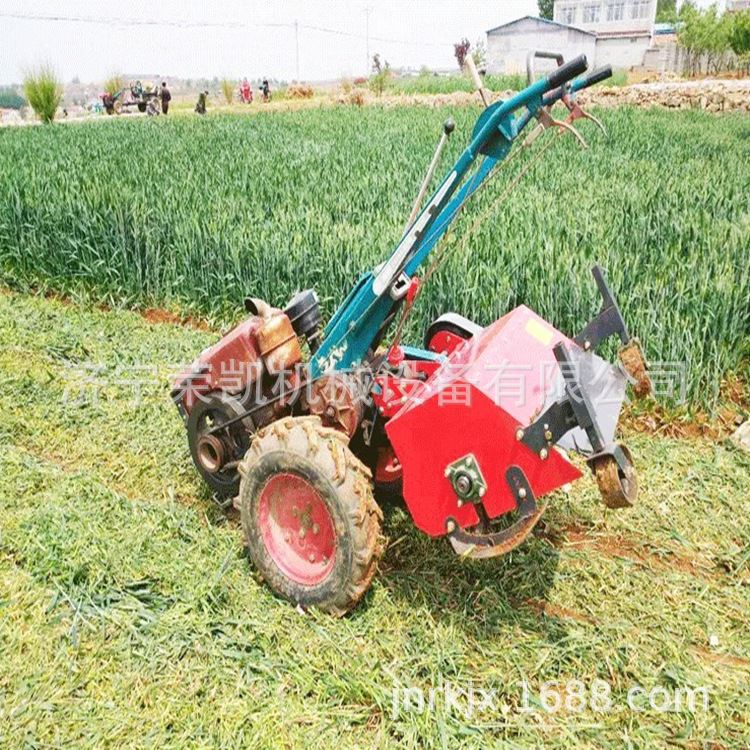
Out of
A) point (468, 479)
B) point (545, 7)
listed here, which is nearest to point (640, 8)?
point (545, 7)

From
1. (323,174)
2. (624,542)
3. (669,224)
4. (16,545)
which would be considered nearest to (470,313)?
(624,542)

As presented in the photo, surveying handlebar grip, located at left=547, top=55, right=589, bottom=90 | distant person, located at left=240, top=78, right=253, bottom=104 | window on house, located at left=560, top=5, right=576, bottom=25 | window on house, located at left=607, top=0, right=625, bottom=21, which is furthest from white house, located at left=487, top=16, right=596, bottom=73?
handlebar grip, located at left=547, top=55, right=589, bottom=90

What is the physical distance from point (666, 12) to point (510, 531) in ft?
385

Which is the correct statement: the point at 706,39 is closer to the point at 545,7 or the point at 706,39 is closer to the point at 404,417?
the point at 545,7

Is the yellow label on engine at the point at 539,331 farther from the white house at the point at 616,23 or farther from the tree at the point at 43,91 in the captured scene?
the white house at the point at 616,23

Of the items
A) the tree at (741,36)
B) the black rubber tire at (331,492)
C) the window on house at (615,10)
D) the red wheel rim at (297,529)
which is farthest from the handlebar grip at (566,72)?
the window on house at (615,10)

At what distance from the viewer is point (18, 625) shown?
2875mm

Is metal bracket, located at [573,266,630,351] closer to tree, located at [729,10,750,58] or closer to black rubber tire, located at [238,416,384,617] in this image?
black rubber tire, located at [238,416,384,617]

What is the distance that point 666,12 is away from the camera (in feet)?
323

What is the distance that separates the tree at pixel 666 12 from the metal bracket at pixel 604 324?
107m

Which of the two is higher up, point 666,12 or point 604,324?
point 666,12

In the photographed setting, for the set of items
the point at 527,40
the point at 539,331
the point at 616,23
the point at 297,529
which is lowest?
the point at 297,529

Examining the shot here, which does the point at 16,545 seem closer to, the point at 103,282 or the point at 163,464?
the point at 163,464

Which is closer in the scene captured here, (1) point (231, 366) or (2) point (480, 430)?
(2) point (480, 430)
